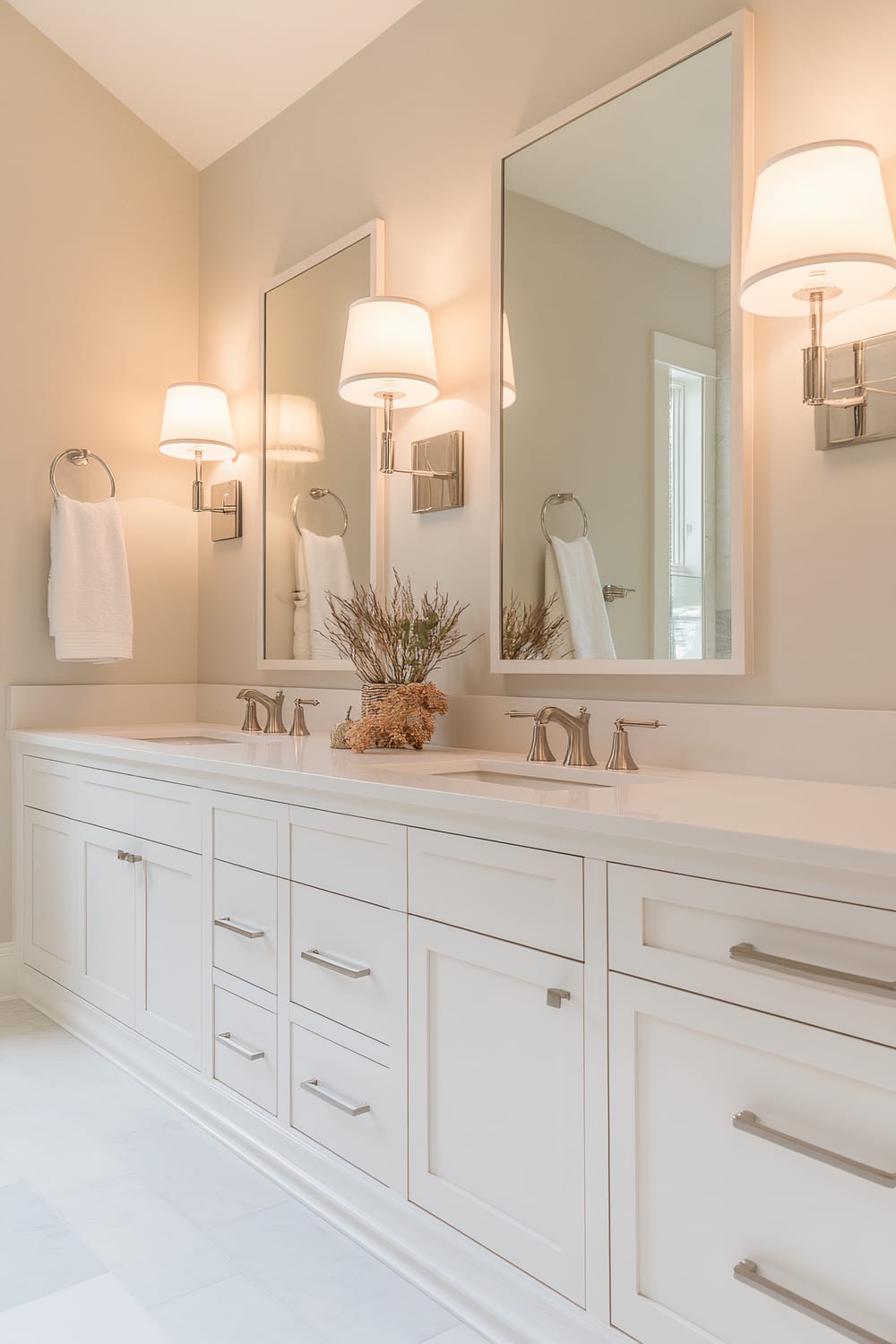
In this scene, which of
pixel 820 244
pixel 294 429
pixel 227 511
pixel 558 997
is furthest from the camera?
pixel 227 511

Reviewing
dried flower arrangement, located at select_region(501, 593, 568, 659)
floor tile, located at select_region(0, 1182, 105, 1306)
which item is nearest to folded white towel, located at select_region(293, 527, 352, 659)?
dried flower arrangement, located at select_region(501, 593, 568, 659)

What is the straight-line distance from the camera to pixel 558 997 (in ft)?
4.13

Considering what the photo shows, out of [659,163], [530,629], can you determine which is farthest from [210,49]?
[530,629]

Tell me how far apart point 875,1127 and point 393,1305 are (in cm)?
82

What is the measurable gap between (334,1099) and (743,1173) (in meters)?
0.74

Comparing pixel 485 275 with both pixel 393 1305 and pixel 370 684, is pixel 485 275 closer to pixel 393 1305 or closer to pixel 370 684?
pixel 370 684

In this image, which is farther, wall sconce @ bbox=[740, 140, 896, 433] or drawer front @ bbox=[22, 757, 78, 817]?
drawer front @ bbox=[22, 757, 78, 817]

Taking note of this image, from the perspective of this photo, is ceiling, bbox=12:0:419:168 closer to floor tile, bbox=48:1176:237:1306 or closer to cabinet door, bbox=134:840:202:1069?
cabinet door, bbox=134:840:202:1069

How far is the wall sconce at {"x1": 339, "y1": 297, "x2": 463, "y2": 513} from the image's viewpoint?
2178mm

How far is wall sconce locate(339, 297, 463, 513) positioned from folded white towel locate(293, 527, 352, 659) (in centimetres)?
36

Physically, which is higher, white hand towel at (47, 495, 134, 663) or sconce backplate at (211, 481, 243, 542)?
sconce backplate at (211, 481, 243, 542)

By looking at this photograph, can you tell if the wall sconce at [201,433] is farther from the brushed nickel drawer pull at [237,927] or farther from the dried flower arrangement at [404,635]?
the brushed nickel drawer pull at [237,927]

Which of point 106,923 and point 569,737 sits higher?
point 569,737

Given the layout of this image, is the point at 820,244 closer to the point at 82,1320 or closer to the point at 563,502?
the point at 563,502
